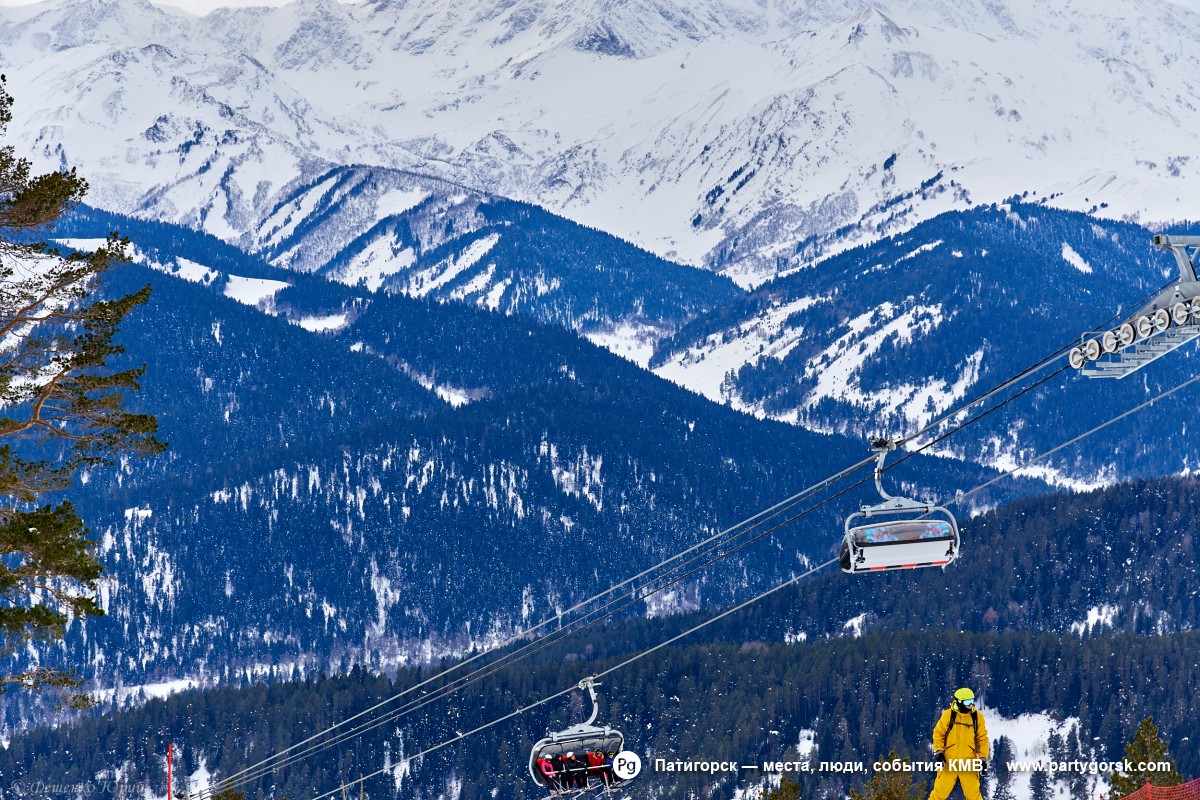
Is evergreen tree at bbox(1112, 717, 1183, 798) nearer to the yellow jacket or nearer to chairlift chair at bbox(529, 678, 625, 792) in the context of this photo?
chairlift chair at bbox(529, 678, 625, 792)

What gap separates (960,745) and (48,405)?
1993 cm

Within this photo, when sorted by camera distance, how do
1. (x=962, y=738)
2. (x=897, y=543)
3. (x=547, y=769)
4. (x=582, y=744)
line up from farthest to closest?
1. (x=547, y=769)
2. (x=582, y=744)
3. (x=897, y=543)
4. (x=962, y=738)

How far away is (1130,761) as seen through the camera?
319 feet

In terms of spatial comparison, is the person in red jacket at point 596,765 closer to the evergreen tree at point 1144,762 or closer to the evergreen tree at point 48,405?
the evergreen tree at point 48,405

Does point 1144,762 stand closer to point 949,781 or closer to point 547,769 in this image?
point 547,769

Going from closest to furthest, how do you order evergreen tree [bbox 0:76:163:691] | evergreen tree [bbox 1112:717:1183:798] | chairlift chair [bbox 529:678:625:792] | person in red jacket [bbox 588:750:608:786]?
evergreen tree [bbox 0:76:163:691] → chairlift chair [bbox 529:678:625:792] → person in red jacket [bbox 588:750:608:786] → evergreen tree [bbox 1112:717:1183:798]

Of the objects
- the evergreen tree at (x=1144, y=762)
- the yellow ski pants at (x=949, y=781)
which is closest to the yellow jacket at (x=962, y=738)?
the yellow ski pants at (x=949, y=781)

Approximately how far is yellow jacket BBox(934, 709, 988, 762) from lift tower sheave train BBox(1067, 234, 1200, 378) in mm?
7386

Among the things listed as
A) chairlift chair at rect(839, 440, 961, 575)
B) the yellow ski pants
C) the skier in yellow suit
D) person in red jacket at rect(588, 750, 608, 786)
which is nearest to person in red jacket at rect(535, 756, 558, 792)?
person in red jacket at rect(588, 750, 608, 786)

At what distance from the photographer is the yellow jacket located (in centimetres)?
4069

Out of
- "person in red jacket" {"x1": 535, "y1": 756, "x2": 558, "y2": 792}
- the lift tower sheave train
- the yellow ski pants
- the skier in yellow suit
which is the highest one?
the lift tower sheave train

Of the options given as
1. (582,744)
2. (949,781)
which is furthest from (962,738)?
(582,744)

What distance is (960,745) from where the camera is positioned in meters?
40.7

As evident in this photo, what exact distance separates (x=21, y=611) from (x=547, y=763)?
20.0 metres
